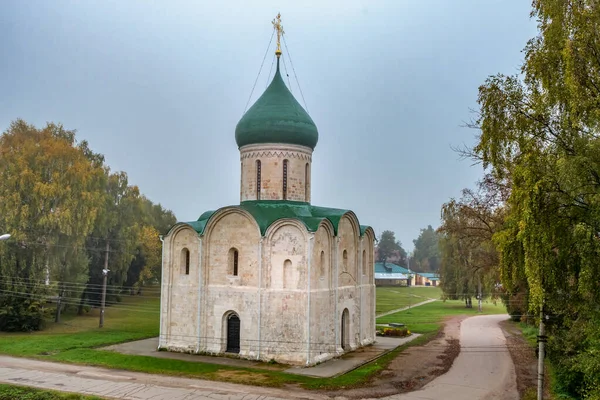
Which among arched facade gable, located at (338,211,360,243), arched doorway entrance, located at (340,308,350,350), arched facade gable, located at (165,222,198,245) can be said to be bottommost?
arched doorway entrance, located at (340,308,350,350)

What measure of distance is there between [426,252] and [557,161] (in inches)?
4059

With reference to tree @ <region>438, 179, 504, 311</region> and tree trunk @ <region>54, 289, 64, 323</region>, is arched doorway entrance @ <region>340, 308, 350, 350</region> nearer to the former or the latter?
tree @ <region>438, 179, 504, 311</region>

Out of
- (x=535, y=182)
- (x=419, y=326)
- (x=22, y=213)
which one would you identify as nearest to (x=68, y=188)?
(x=22, y=213)

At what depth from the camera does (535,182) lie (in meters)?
10.3

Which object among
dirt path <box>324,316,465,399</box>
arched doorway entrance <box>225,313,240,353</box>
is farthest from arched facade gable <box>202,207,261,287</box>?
dirt path <box>324,316,465,399</box>

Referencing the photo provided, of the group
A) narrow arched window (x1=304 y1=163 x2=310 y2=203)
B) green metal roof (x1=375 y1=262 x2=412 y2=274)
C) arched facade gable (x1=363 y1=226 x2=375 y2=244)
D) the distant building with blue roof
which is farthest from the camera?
green metal roof (x1=375 y1=262 x2=412 y2=274)

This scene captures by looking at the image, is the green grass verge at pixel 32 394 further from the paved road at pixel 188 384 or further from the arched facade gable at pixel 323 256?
the arched facade gable at pixel 323 256

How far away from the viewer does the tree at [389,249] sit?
106375mm

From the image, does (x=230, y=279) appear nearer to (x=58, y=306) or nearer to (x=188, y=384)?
(x=188, y=384)

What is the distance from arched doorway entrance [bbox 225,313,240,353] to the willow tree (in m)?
11.2

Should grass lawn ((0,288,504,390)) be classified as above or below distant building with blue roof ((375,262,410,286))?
below

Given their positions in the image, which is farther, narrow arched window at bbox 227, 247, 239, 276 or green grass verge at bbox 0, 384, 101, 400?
narrow arched window at bbox 227, 247, 239, 276

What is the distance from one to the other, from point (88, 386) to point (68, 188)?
45.3 ft

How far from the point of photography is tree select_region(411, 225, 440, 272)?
Answer: 107 meters
